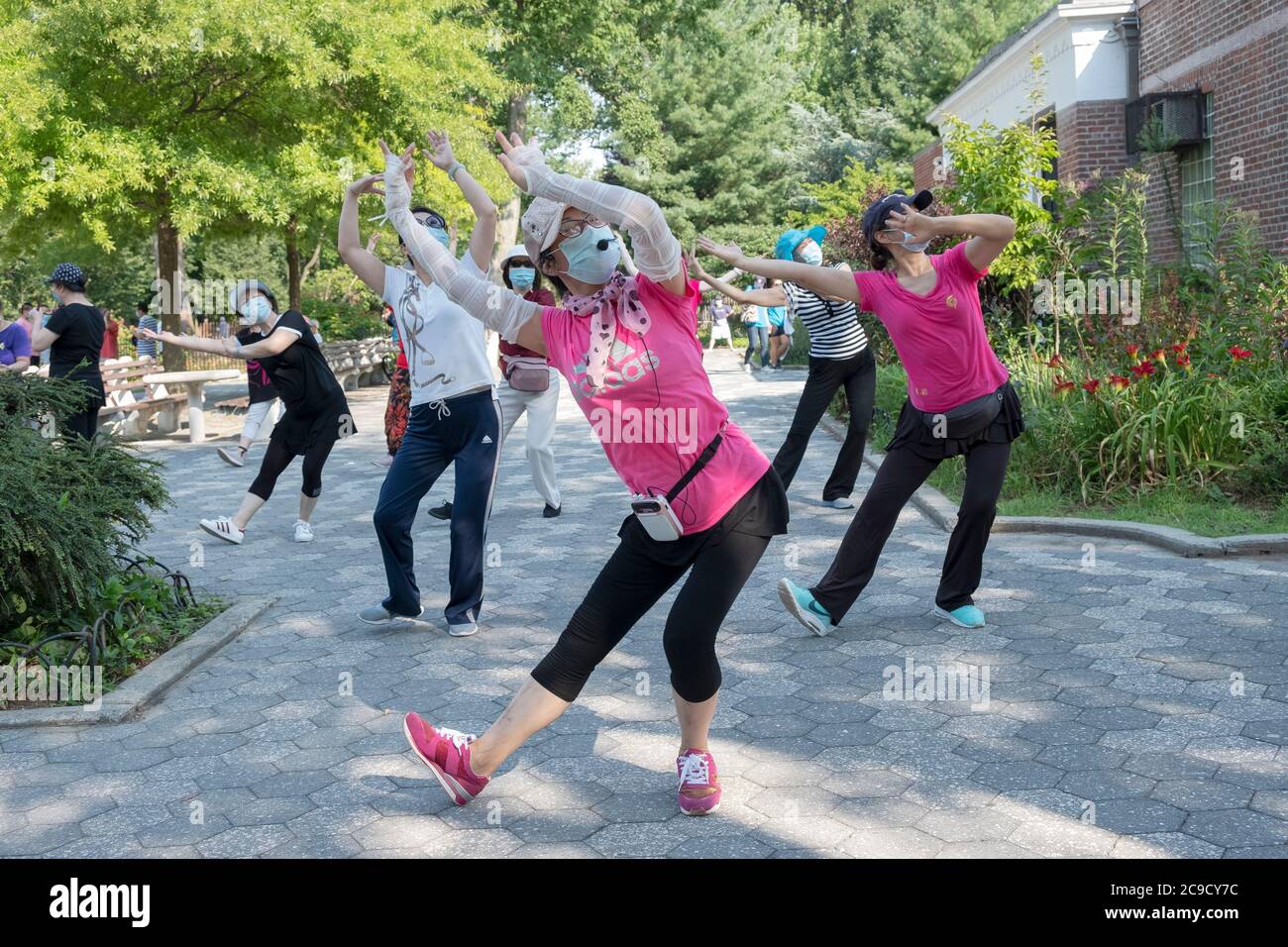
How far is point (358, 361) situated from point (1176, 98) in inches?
561

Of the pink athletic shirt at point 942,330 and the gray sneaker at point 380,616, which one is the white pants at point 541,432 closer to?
the gray sneaker at point 380,616

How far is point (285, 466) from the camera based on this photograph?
28.0 feet

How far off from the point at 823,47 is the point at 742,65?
8.95 metres

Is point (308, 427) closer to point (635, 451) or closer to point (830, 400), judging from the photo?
point (830, 400)

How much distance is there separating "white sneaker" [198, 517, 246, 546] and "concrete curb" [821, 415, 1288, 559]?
182 inches

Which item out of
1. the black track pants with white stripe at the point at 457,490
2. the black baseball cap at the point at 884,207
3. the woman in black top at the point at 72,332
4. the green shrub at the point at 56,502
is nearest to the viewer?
the black baseball cap at the point at 884,207

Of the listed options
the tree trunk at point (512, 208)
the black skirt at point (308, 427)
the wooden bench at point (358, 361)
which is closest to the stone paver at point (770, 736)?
the black skirt at point (308, 427)

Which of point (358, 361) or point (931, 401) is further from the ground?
point (358, 361)

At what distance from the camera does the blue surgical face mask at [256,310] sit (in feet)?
28.2

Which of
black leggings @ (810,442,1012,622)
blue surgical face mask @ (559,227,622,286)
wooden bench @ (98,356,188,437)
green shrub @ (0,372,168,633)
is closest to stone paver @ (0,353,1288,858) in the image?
black leggings @ (810,442,1012,622)

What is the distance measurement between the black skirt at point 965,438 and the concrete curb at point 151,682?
333 cm

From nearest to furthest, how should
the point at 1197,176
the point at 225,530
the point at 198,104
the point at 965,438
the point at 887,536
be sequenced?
the point at 965,438 < the point at 887,536 < the point at 225,530 < the point at 1197,176 < the point at 198,104

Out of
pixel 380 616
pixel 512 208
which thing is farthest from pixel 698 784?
pixel 512 208

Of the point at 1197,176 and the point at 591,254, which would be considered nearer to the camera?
the point at 591,254
